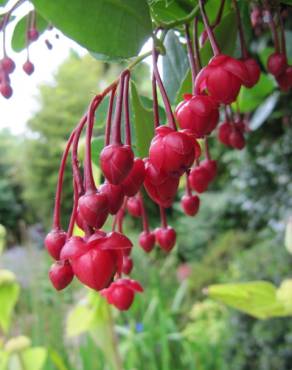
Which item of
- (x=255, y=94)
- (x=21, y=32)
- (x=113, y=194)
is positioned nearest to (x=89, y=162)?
(x=113, y=194)

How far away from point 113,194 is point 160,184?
0.10 feet

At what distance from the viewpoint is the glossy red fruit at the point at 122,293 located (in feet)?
1.66

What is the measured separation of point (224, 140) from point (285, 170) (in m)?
2.03

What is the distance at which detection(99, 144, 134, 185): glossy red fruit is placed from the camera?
323 mm

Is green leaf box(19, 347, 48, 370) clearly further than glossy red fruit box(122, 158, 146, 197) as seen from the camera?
Yes

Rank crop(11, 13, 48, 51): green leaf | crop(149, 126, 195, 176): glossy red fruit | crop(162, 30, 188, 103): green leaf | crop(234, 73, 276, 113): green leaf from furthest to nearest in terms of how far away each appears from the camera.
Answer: crop(234, 73, 276, 113): green leaf, crop(11, 13, 48, 51): green leaf, crop(162, 30, 188, 103): green leaf, crop(149, 126, 195, 176): glossy red fruit

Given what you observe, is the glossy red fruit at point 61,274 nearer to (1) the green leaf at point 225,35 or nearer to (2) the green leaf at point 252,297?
(1) the green leaf at point 225,35

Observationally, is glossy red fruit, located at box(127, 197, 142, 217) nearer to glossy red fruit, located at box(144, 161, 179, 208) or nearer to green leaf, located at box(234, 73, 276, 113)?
glossy red fruit, located at box(144, 161, 179, 208)

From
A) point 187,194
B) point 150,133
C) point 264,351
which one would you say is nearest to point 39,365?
point 187,194

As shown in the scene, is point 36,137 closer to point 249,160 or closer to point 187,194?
point 249,160

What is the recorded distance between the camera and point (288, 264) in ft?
6.94

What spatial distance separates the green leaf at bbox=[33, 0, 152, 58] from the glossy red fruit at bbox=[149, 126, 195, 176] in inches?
3.0

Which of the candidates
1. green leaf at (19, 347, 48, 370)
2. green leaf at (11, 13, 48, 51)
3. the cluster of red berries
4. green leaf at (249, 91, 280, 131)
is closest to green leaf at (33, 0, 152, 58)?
the cluster of red berries

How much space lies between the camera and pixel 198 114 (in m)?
0.33
